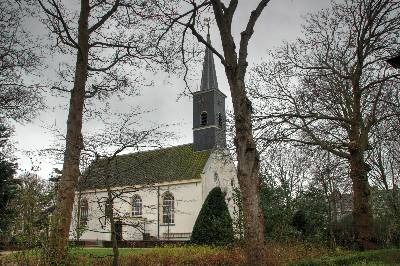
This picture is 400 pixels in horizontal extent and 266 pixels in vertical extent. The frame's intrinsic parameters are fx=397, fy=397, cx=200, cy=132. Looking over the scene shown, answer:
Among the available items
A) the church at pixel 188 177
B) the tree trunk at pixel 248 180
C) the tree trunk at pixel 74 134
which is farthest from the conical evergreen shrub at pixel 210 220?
the tree trunk at pixel 248 180

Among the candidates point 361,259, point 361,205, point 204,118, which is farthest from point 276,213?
point 204,118

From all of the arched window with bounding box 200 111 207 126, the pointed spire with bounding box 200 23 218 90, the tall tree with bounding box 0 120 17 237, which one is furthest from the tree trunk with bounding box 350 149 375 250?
the pointed spire with bounding box 200 23 218 90

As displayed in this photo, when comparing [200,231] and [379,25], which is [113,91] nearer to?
[379,25]

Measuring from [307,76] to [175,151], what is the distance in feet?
73.8

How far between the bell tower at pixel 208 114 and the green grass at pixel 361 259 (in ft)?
73.6

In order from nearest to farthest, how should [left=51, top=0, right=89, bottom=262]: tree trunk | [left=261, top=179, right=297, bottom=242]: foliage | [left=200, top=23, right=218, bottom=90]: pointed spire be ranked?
[left=51, top=0, right=89, bottom=262]: tree trunk, [left=261, top=179, right=297, bottom=242]: foliage, [left=200, top=23, right=218, bottom=90]: pointed spire

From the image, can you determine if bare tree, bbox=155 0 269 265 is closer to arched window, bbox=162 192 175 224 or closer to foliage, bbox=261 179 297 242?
foliage, bbox=261 179 297 242

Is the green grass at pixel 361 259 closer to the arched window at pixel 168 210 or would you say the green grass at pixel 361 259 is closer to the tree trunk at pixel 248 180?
the tree trunk at pixel 248 180

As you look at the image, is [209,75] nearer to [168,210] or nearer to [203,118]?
[203,118]

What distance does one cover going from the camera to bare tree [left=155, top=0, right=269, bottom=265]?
8.54m

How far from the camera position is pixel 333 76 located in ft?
62.6

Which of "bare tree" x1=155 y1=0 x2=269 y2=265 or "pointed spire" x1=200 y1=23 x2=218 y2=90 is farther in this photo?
"pointed spire" x1=200 y1=23 x2=218 y2=90

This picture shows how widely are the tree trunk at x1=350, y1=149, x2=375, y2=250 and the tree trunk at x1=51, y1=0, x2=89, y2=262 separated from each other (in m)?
12.5

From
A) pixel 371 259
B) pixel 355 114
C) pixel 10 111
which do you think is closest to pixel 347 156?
pixel 355 114
